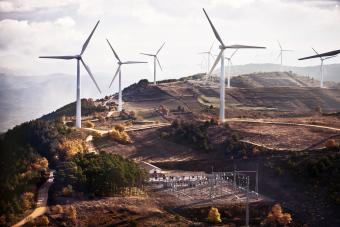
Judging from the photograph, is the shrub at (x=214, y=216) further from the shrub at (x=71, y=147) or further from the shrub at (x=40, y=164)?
the shrub at (x=71, y=147)

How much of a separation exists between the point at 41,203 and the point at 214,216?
20246 millimetres

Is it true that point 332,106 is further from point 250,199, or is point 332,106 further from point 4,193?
point 4,193

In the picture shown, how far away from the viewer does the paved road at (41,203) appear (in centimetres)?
5283

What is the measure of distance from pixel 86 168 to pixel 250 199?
2161 centimetres

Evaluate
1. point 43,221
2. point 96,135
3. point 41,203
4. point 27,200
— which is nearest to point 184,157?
point 96,135

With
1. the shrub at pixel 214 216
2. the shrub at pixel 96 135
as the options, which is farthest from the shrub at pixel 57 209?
the shrub at pixel 96 135

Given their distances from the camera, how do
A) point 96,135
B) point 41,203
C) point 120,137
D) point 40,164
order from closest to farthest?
point 41,203, point 40,164, point 120,137, point 96,135

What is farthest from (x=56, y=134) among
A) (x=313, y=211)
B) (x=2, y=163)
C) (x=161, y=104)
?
(x=161, y=104)

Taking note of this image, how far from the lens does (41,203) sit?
2317 inches

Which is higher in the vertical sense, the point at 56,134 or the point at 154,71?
the point at 154,71

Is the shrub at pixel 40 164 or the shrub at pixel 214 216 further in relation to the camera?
the shrub at pixel 40 164

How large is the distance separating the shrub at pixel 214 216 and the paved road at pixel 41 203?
726 inches

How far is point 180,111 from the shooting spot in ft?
425

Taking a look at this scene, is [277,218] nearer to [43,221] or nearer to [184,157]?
[43,221]
